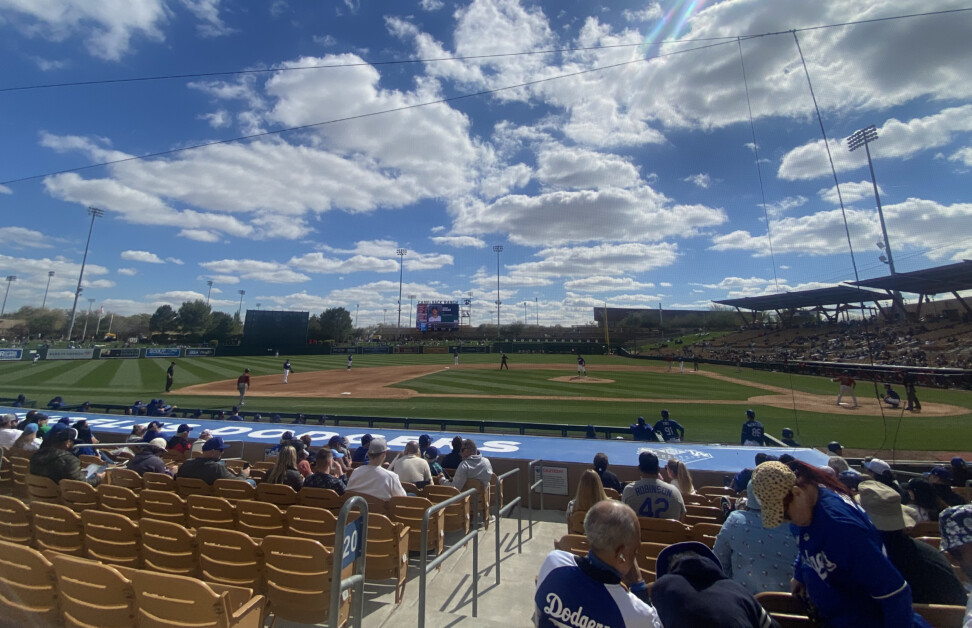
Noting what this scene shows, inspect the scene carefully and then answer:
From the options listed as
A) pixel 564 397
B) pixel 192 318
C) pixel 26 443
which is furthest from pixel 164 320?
pixel 26 443

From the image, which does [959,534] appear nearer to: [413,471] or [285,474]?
[413,471]

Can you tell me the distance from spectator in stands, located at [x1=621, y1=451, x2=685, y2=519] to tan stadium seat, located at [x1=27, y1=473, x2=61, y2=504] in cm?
702

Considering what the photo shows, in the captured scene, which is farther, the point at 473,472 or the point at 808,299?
the point at 808,299

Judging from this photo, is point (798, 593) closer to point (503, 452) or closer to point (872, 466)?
point (872, 466)

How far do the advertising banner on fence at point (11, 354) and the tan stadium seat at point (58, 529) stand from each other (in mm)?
60403

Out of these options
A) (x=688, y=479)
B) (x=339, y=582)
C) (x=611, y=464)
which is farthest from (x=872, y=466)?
(x=339, y=582)

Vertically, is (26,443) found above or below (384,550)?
above

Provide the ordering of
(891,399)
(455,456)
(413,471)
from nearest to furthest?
(413,471) → (455,456) → (891,399)

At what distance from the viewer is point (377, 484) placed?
537cm

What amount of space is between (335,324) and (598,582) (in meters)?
93.1

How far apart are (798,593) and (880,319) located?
35.0 metres

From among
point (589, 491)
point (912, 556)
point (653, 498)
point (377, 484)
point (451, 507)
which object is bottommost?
point (451, 507)

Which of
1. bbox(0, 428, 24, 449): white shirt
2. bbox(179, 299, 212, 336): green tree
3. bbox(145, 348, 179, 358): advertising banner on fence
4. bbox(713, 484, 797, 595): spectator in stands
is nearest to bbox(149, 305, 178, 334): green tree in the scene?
bbox(179, 299, 212, 336): green tree

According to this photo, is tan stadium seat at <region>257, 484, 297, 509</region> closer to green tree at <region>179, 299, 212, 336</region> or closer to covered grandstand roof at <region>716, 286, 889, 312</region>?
covered grandstand roof at <region>716, 286, 889, 312</region>
